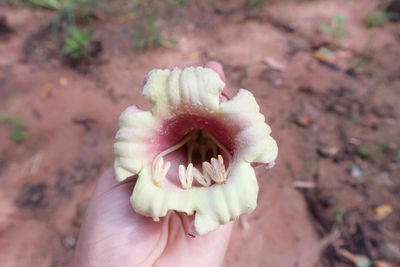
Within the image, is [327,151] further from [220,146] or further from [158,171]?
[158,171]

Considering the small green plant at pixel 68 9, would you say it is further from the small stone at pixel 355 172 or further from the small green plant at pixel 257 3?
the small stone at pixel 355 172

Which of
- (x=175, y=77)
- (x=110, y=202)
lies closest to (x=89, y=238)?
(x=110, y=202)

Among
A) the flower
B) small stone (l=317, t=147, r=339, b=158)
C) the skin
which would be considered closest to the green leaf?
small stone (l=317, t=147, r=339, b=158)

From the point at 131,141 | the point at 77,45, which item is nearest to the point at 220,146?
the point at 131,141

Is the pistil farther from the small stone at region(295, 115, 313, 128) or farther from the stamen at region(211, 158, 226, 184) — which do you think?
the small stone at region(295, 115, 313, 128)

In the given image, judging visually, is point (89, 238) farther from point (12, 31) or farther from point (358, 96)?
point (12, 31)
